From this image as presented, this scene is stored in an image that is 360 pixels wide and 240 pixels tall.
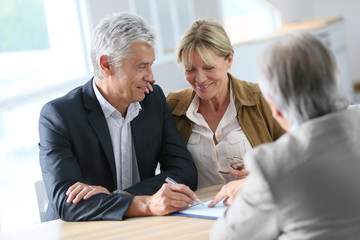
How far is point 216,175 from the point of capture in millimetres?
2547

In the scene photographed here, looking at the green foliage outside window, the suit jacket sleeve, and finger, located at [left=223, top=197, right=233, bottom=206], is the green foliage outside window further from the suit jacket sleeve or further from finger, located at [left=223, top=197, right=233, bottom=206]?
finger, located at [left=223, top=197, right=233, bottom=206]

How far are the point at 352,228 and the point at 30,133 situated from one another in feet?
11.5

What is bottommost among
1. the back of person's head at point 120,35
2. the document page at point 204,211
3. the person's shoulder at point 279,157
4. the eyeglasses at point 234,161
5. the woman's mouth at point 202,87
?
the eyeglasses at point 234,161

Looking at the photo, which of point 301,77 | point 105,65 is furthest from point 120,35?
point 301,77

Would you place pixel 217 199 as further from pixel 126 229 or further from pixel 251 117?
pixel 251 117

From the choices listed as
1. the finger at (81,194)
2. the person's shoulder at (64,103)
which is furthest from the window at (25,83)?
the finger at (81,194)

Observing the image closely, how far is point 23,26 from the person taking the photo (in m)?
4.41

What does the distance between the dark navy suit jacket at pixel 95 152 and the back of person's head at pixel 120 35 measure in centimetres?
21

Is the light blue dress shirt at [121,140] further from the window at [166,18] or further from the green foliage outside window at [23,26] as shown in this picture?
the window at [166,18]

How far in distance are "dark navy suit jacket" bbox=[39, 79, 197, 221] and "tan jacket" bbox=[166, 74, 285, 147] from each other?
4.3 inches

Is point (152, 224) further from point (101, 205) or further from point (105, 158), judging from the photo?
point (105, 158)

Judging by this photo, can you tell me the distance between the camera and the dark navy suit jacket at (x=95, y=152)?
204 centimetres

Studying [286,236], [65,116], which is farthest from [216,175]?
[286,236]

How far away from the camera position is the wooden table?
1.75m
